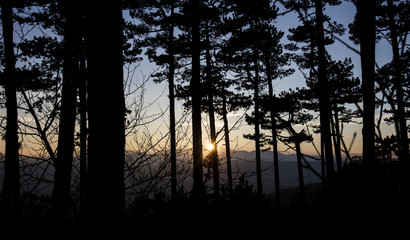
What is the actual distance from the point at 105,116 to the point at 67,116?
2.95m

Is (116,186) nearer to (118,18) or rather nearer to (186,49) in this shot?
(118,18)

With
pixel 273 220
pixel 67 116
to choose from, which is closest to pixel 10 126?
pixel 67 116

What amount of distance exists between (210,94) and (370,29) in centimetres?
1109

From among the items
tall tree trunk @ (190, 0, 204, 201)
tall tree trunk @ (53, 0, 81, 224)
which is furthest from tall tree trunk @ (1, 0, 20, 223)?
tall tree trunk @ (190, 0, 204, 201)

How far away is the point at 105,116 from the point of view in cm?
216

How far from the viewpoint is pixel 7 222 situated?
10.6ft

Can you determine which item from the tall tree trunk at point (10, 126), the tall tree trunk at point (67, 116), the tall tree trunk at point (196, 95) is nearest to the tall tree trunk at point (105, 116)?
the tall tree trunk at point (67, 116)

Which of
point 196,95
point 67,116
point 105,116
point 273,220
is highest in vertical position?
point 196,95

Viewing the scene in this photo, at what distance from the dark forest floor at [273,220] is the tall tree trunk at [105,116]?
0.67 feet

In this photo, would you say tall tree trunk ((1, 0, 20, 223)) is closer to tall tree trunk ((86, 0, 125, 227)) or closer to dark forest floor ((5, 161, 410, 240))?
dark forest floor ((5, 161, 410, 240))

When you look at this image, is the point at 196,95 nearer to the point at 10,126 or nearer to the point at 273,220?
the point at 10,126

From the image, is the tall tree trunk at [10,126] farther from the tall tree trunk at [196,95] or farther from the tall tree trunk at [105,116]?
the tall tree trunk at [196,95]

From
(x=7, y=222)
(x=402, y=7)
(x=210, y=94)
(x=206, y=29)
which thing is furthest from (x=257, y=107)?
(x=7, y=222)

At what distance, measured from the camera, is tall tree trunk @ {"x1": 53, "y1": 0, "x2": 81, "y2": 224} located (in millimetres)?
4066
